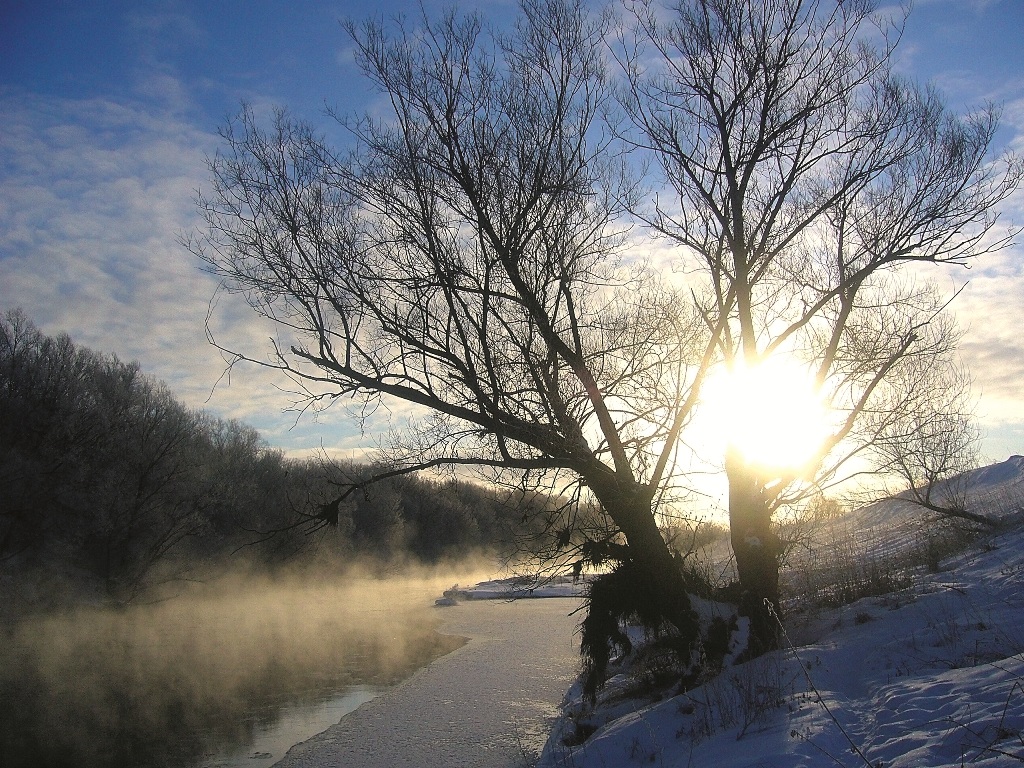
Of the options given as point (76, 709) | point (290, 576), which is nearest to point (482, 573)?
point (290, 576)

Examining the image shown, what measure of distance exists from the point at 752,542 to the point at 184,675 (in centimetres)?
1463

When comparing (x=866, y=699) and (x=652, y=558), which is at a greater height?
(x=652, y=558)

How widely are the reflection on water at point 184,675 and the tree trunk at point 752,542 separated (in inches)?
278

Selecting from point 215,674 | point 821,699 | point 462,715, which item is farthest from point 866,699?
point 215,674

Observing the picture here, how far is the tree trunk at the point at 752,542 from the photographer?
930 centimetres

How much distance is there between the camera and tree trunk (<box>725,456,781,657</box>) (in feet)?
30.5

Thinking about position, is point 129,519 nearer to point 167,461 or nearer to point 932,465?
point 167,461

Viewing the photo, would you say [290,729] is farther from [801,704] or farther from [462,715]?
[801,704]

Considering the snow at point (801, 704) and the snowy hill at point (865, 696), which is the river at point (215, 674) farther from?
the snowy hill at point (865, 696)

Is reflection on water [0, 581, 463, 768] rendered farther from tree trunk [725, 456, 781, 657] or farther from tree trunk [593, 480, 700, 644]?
tree trunk [725, 456, 781, 657]

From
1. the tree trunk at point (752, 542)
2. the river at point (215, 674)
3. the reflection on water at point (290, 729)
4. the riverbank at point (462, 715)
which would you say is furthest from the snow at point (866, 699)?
the reflection on water at point (290, 729)

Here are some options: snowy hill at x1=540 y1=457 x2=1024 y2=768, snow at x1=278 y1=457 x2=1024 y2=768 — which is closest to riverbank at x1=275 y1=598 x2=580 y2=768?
snow at x1=278 y1=457 x2=1024 y2=768

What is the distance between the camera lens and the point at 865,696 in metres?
6.21

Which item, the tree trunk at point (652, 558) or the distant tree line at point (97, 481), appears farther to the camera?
the distant tree line at point (97, 481)
